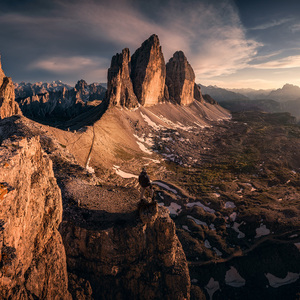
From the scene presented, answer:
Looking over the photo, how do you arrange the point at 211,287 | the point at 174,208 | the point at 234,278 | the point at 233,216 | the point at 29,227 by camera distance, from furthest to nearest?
1. the point at 174,208
2. the point at 233,216
3. the point at 234,278
4. the point at 211,287
5. the point at 29,227

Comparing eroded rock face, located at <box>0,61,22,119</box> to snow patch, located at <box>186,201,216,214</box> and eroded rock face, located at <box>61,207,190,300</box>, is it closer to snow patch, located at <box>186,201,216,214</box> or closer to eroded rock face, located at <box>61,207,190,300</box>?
eroded rock face, located at <box>61,207,190,300</box>

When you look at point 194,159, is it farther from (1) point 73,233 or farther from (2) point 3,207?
(2) point 3,207

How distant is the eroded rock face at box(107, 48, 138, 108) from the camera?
80000mm

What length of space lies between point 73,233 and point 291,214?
39.2 m

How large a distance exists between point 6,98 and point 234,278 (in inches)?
2425

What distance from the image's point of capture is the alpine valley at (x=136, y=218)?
31.6 feet

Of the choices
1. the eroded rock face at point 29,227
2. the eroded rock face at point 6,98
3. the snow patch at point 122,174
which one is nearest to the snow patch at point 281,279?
the eroded rock face at point 29,227

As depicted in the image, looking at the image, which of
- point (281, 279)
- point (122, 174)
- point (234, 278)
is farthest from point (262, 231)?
point (122, 174)

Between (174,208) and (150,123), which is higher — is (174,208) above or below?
below

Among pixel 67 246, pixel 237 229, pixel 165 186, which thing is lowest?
pixel 237 229

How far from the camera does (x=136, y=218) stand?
15.8 metres

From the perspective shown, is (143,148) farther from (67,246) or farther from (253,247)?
(67,246)

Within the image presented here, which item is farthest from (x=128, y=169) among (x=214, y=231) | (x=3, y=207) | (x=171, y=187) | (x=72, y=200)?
(x=3, y=207)

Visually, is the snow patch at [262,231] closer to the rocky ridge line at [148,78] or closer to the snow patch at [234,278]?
the snow patch at [234,278]
